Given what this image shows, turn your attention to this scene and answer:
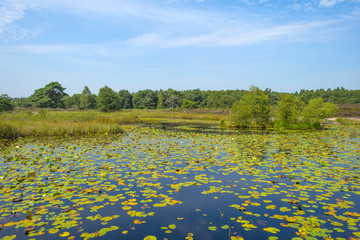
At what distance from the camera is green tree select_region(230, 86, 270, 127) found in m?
30.5

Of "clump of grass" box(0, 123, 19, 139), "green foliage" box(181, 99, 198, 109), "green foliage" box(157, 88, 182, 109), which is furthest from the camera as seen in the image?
"green foliage" box(181, 99, 198, 109)

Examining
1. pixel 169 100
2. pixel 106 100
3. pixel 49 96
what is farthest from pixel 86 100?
pixel 169 100

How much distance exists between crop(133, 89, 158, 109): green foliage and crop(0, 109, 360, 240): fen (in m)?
93.3

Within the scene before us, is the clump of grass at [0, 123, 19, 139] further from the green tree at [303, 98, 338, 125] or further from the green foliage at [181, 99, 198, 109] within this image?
the green foliage at [181, 99, 198, 109]

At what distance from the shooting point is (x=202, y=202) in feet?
20.9

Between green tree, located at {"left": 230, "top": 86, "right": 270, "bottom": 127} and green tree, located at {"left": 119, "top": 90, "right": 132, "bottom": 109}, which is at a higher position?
green tree, located at {"left": 119, "top": 90, "right": 132, "bottom": 109}

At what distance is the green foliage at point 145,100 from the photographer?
104125 mm

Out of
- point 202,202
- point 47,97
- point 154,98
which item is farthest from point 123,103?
point 202,202

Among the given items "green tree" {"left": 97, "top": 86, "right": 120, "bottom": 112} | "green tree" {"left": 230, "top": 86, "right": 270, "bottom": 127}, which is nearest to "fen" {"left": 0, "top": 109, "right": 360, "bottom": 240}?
"green tree" {"left": 230, "top": 86, "right": 270, "bottom": 127}

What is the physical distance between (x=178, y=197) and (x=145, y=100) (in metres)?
99.8

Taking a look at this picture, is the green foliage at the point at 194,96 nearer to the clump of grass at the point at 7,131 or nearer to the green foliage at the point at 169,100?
the green foliage at the point at 169,100

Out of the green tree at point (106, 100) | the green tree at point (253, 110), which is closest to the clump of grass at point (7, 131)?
the green tree at point (253, 110)

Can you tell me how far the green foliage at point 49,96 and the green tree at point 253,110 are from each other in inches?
2705

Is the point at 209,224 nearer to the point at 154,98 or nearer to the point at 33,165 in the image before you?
the point at 33,165
